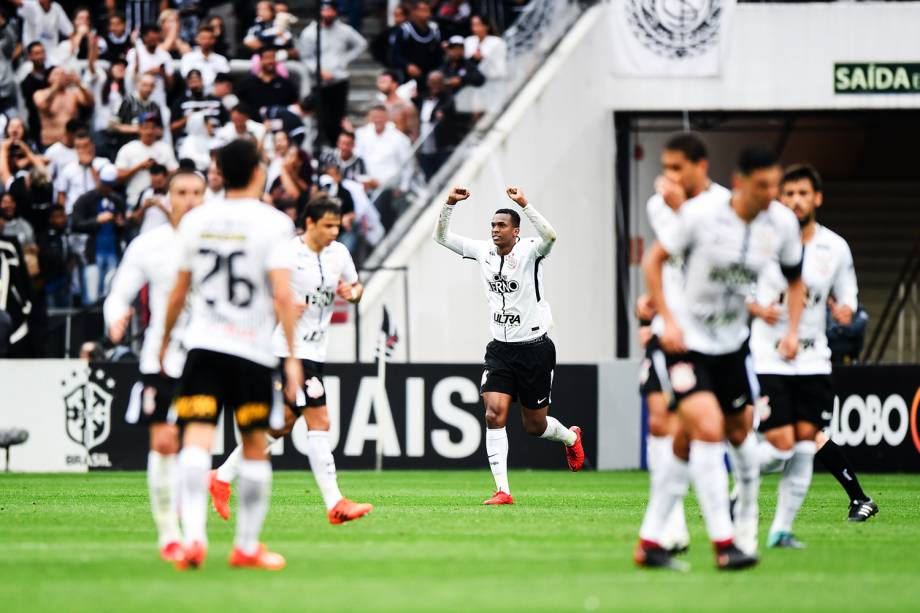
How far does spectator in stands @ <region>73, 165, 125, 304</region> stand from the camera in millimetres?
22797

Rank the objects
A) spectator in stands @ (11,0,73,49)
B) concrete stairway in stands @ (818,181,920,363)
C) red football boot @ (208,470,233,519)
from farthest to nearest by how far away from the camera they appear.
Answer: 1. concrete stairway in stands @ (818,181,920,363)
2. spectator in stands @ (11,0,73,49)
3. red football boot @ (208,470,233,519)

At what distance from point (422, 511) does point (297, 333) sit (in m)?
2.03

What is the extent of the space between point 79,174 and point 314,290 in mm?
11684

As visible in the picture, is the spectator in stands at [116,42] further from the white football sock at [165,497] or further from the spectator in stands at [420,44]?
the white football sock at [165,497]

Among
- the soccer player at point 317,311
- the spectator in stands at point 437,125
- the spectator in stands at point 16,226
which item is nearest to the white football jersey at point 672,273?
the soccer player at point 317,311

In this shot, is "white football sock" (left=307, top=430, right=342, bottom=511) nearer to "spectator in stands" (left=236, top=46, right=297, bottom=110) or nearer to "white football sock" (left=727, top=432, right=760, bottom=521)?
"white football sock" (left=727, top=432, right=760, bottom=521)

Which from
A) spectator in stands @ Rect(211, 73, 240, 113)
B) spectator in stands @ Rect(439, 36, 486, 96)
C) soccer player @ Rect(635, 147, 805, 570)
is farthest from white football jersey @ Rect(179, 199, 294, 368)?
spectator in stands @ Rect(439, 36, 486, 96)

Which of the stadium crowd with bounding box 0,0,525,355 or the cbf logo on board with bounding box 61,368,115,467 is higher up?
the stadium crowd with bounding box 0,0,525,355

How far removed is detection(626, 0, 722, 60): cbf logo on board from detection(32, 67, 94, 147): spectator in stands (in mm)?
9166

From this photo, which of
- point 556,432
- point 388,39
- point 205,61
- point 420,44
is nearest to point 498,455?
point 556,432

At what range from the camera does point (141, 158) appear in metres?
23.9

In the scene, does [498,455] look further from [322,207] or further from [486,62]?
→ [486,62]

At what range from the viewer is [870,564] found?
1013 cm

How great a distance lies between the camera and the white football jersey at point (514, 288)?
15.8 m
